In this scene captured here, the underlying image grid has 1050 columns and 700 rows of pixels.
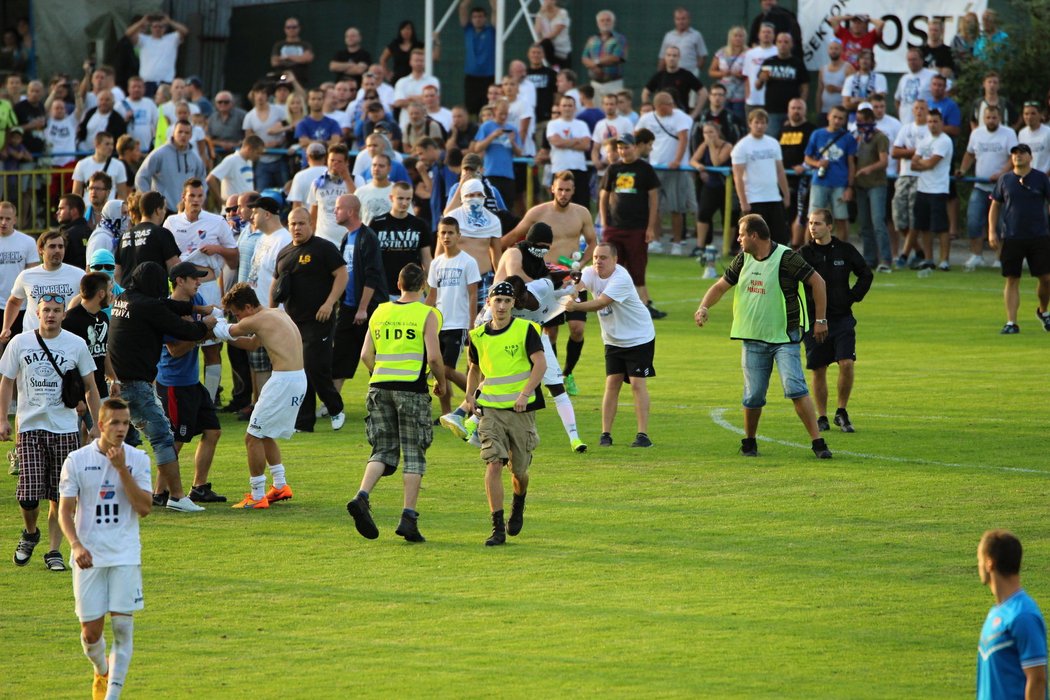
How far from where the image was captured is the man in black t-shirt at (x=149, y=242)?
1434 cm

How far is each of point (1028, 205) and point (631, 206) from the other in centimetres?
494

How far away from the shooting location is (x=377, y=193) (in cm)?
1672

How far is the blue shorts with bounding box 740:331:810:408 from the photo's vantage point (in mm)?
13219

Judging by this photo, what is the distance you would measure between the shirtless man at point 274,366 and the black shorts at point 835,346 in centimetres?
503

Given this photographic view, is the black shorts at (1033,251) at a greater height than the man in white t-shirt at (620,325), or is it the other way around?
the black shorts at (1033,251)

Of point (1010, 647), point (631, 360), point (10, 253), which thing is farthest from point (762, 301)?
point (1010, 647)

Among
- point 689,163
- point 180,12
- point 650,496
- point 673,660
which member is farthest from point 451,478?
point 180,12

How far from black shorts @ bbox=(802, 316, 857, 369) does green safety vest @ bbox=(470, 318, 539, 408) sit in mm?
4480

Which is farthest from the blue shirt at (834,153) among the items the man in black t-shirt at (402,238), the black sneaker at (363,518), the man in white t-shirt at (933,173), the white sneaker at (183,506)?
the black sneaker at (363,518)

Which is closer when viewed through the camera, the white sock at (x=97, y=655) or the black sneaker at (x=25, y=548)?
the white sock at (x=97, y=655)

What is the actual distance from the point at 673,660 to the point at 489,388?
9.91 ft

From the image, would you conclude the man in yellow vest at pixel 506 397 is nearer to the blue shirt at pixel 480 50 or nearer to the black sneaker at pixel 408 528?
the black sneaker at pixel 408 528

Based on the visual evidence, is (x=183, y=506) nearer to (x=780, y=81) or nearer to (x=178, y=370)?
(x=178, y=370)

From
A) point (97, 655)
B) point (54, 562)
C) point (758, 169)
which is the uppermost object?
point (758, 169)
